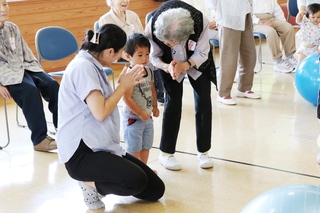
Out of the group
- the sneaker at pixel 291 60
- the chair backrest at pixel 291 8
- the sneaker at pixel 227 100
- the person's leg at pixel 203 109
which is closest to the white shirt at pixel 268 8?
the sneaker at pixel 291 60

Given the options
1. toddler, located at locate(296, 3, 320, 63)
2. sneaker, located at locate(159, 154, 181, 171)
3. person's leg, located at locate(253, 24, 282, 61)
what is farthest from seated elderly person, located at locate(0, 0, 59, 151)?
person's leg, located at locate(253, 24, 282, 61)

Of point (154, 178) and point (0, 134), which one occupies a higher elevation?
point (154, 178)

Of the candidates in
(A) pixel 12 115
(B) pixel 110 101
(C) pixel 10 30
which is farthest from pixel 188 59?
(A) pixel 12 115

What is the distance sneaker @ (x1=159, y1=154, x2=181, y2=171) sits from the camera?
3.48 meters

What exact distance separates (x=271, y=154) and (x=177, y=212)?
42.7 inches

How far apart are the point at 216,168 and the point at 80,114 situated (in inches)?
44.6

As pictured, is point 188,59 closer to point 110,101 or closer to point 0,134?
point 110,101

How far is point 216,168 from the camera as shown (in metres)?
3.49

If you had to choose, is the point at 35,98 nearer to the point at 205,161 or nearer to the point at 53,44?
the point at 53,44

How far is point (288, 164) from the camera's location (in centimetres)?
350

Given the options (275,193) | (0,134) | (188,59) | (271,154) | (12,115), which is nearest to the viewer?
(275,193)

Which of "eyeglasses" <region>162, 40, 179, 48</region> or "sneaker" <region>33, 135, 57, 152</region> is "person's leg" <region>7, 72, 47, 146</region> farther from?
"eyeglasses" <region>162, 40, 179, 48</region>

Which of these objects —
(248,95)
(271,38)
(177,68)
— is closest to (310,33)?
(271,38)

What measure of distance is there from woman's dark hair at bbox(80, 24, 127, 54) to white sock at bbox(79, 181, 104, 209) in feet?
2.50
